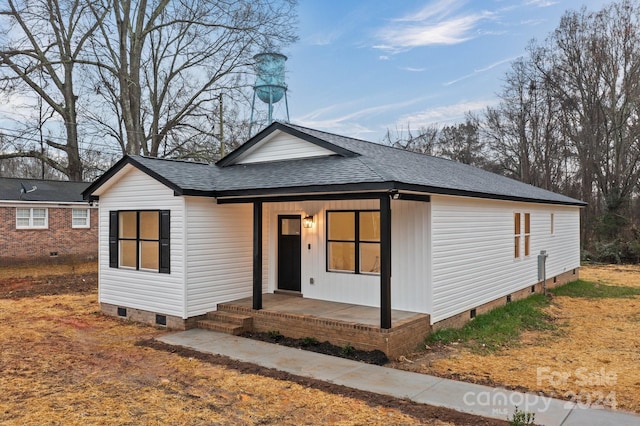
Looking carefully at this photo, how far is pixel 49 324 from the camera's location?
9.21 m

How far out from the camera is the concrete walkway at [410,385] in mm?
4742

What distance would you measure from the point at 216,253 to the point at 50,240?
1433 cm

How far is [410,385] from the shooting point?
5.71 meters

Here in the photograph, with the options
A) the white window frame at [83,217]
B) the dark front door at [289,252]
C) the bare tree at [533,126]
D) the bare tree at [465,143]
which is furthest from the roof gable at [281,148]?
the bare tree at [465,143]

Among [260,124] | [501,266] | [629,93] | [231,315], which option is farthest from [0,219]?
[629,93]

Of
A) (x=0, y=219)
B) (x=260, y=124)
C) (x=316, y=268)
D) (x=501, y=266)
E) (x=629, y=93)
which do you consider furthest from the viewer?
(x=260, y=124)

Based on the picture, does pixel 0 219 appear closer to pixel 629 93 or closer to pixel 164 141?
pixel 164 141

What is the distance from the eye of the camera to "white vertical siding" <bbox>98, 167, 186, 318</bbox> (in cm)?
870

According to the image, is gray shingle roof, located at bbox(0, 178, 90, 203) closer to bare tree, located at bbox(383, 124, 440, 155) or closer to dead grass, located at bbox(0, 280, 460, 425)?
dead grass, located at bbox(0, 280, 460, 425)

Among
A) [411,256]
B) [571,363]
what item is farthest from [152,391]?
[571,363]

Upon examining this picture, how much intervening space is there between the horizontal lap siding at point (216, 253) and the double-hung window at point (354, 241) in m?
1.92

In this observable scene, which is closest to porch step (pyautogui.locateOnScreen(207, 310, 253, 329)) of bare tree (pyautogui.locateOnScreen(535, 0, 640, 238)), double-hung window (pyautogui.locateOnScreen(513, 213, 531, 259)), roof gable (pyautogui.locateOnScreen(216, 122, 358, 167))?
roof gable (pyautogui.locateOnScreen(216, 122, 358, 167))

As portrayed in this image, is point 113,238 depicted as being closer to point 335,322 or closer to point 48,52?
point 335,322

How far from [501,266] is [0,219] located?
62.1ft
